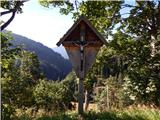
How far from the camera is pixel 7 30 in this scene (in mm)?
18266

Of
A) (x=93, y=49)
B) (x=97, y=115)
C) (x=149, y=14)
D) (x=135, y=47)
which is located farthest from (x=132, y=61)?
(x=97, y=115)

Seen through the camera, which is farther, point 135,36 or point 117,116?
point 135,36

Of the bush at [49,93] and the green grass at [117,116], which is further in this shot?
the bush at [49,93]

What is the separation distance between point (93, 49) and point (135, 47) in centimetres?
1391

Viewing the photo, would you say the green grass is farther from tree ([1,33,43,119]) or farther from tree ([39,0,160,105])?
tree ([39,0,160,105])

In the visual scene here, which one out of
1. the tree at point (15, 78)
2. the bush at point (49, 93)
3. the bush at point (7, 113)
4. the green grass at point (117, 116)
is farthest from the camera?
the bush at point (49, 93)

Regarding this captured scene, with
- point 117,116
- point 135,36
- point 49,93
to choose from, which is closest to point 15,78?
point 49,93

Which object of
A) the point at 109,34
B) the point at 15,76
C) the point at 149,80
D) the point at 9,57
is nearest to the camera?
the point at 9,57

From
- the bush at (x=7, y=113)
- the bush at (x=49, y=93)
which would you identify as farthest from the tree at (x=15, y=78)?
the bush at (x=49, y=93)

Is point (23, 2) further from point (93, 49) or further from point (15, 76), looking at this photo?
point (15, 76)

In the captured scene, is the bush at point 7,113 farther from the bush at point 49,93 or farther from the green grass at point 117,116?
the bush at point 49,93

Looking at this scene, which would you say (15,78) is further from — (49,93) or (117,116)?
(117,116)

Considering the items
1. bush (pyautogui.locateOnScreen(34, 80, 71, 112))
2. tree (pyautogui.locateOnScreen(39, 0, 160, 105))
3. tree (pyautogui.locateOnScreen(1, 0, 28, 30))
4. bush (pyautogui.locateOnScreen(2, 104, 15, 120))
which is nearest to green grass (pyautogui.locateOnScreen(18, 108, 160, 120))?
bush (pyautogui.locateOnScreen(2, 104, 15, 120))

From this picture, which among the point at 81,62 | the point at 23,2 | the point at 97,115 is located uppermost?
the point at 23,2
